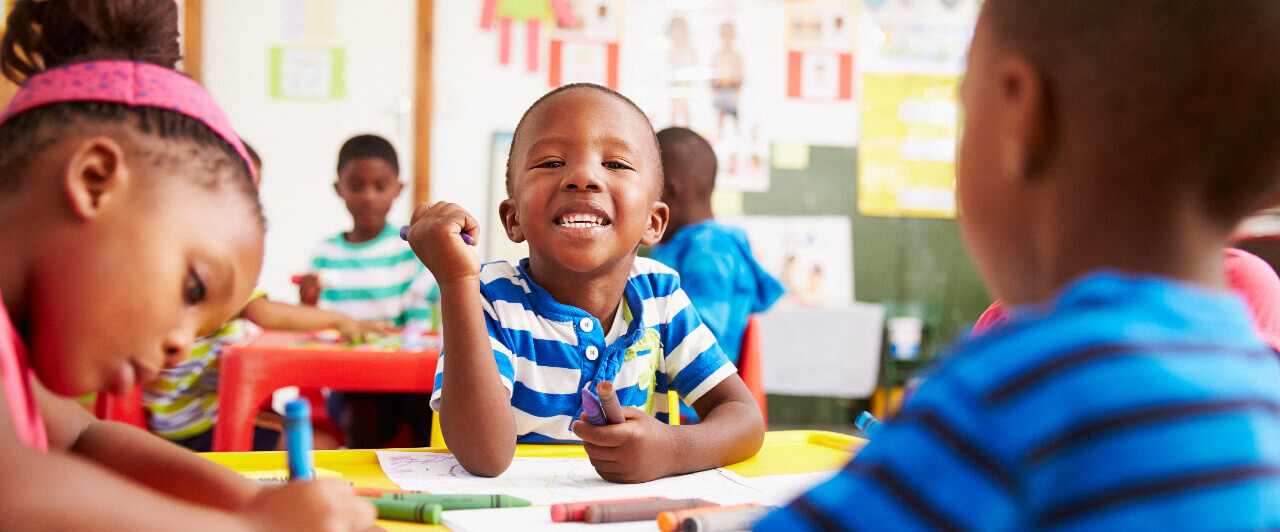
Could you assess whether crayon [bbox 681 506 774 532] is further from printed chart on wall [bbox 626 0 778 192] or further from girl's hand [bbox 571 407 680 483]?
printed chart on wall [bbox 626 0 778 192]

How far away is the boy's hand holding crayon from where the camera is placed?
2.62ft

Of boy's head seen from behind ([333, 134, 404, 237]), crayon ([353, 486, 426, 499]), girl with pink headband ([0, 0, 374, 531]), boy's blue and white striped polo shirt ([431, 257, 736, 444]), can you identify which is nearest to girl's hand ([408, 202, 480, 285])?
boy's blue and white striped polo shirt ([431, 257, 736, 444])

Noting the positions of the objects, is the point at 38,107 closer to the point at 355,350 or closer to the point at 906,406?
the point at 906,406

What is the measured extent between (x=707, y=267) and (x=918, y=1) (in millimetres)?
2806

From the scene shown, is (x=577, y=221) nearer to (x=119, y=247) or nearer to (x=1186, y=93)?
(x=119, y=247)

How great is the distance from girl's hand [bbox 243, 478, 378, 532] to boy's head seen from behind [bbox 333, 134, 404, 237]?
93.5 inches

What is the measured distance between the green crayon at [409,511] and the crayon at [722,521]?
7.0 inches

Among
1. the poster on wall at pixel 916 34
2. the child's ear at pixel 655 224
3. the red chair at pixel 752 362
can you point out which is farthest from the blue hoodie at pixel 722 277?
the poster on wall at pixel 916 34

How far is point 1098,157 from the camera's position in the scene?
1.23 feet

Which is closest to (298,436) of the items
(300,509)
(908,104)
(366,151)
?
(300,509)

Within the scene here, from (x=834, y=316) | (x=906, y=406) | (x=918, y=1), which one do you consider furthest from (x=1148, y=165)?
(x=918, y=1)

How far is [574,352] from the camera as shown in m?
1.07

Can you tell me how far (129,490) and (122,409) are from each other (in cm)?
161

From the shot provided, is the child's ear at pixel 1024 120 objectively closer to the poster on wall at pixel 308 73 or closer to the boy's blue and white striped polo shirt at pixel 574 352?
the boy's blue and white striped polo shirt at pixel 574 352
